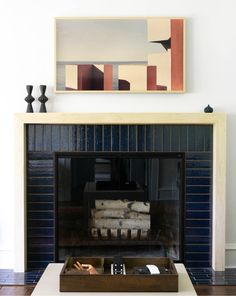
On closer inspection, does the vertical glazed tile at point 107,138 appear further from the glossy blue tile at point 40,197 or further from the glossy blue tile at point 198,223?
the glossy blue tile at point 198,223

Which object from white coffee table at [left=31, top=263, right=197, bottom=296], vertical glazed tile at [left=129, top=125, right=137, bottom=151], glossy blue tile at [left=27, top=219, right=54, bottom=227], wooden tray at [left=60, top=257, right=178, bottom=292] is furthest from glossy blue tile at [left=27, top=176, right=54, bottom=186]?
wooden tray at [left=60, top=257, right=178, bottom=292]

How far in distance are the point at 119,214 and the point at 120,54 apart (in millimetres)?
1246

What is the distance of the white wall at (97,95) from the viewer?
315 centimetres

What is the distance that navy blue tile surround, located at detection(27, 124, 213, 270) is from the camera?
313cm

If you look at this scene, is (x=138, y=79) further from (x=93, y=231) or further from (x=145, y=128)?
(x=93, y=231)

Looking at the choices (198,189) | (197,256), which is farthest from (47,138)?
(197,256)

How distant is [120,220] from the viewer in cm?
328

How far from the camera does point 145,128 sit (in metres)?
3.13

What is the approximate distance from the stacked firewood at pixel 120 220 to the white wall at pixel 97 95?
667 mm

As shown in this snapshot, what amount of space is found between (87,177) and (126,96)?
69 centimetres

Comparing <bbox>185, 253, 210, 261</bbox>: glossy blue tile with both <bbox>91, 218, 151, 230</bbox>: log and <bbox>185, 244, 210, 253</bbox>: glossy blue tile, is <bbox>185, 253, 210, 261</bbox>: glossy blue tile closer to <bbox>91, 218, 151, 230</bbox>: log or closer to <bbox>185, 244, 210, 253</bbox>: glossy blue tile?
<bbox>185, 244, 210, 253</bbox>: glossy blue tile

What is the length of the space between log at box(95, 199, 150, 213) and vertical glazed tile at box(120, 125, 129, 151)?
431 millimetres

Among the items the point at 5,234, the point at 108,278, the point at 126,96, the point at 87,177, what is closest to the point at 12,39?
the point at 126,96

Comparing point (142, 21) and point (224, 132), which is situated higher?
point (142, 21)
